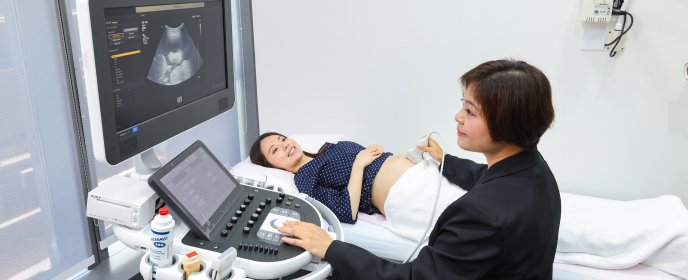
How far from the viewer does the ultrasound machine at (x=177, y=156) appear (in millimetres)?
993

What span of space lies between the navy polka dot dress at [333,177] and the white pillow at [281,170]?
62 millimetres

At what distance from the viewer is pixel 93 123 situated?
987 millimetres

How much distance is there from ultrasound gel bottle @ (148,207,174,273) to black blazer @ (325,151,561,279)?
1.28 feet

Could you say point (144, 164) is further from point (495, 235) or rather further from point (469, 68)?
point (469, 68)

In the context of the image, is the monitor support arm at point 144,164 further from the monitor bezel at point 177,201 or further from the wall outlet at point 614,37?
the wall outlet at point 614,37

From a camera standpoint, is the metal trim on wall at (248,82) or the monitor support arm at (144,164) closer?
the monitor support arm at (144,164)

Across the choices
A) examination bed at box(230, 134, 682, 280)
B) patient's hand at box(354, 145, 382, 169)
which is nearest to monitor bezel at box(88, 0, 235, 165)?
examination bed at box(230, 134, 682, 280)

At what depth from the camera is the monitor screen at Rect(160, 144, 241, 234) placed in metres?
1.12

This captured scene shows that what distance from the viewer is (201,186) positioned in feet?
4.00

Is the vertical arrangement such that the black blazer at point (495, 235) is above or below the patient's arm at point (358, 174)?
above

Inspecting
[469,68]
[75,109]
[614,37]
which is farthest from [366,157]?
[614,37]

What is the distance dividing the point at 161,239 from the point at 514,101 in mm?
838

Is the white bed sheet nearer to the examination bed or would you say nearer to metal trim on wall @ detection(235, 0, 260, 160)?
the examination bed

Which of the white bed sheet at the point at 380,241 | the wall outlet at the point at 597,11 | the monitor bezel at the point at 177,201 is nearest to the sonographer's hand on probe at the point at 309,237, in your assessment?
the monitor bezel at the point at 177,201
